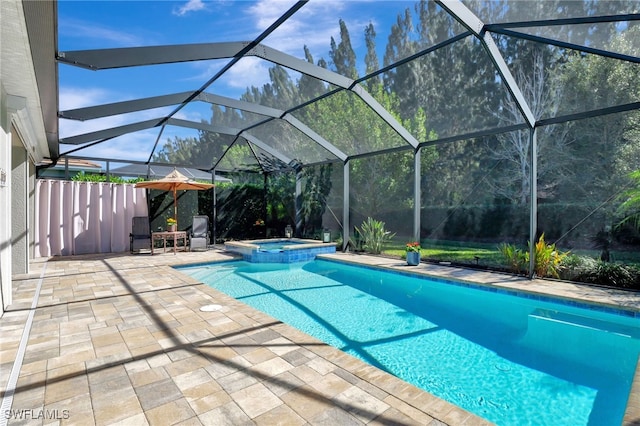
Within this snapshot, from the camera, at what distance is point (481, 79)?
1290 centimetres

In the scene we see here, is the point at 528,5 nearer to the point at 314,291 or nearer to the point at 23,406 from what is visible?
the point at 314,291

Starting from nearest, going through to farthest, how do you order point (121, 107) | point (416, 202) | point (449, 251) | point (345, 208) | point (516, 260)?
point (121, 107) < point (516, 260) < point (416, 202) < point (449, 251) < point (345, 208)

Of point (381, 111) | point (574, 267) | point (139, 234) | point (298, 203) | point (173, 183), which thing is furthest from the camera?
point (298, 203)

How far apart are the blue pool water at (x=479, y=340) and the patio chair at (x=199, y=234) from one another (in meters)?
3.82

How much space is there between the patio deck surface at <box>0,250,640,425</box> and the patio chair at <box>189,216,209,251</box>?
19.0 feet

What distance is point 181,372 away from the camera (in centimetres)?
262

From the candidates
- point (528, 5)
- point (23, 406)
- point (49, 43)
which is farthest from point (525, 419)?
point (528, 5)

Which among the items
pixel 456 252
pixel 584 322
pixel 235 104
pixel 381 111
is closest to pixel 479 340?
pixel 584 322

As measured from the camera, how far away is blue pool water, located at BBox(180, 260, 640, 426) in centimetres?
286

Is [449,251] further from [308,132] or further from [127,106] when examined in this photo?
[127,106]

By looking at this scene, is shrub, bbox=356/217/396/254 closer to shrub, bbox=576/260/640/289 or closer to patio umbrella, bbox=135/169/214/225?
shrub, bbox=576/260/640/289

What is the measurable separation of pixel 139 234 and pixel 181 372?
8493 millimetres

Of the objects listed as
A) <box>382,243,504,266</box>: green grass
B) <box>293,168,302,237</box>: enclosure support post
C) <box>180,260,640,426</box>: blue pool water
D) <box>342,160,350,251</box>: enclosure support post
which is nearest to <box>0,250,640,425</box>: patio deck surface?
<box>180,260,640,426</box>: blue pool water

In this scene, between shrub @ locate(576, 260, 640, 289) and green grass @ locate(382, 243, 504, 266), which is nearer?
shrub @ locate(576, 260, 640, 289)
